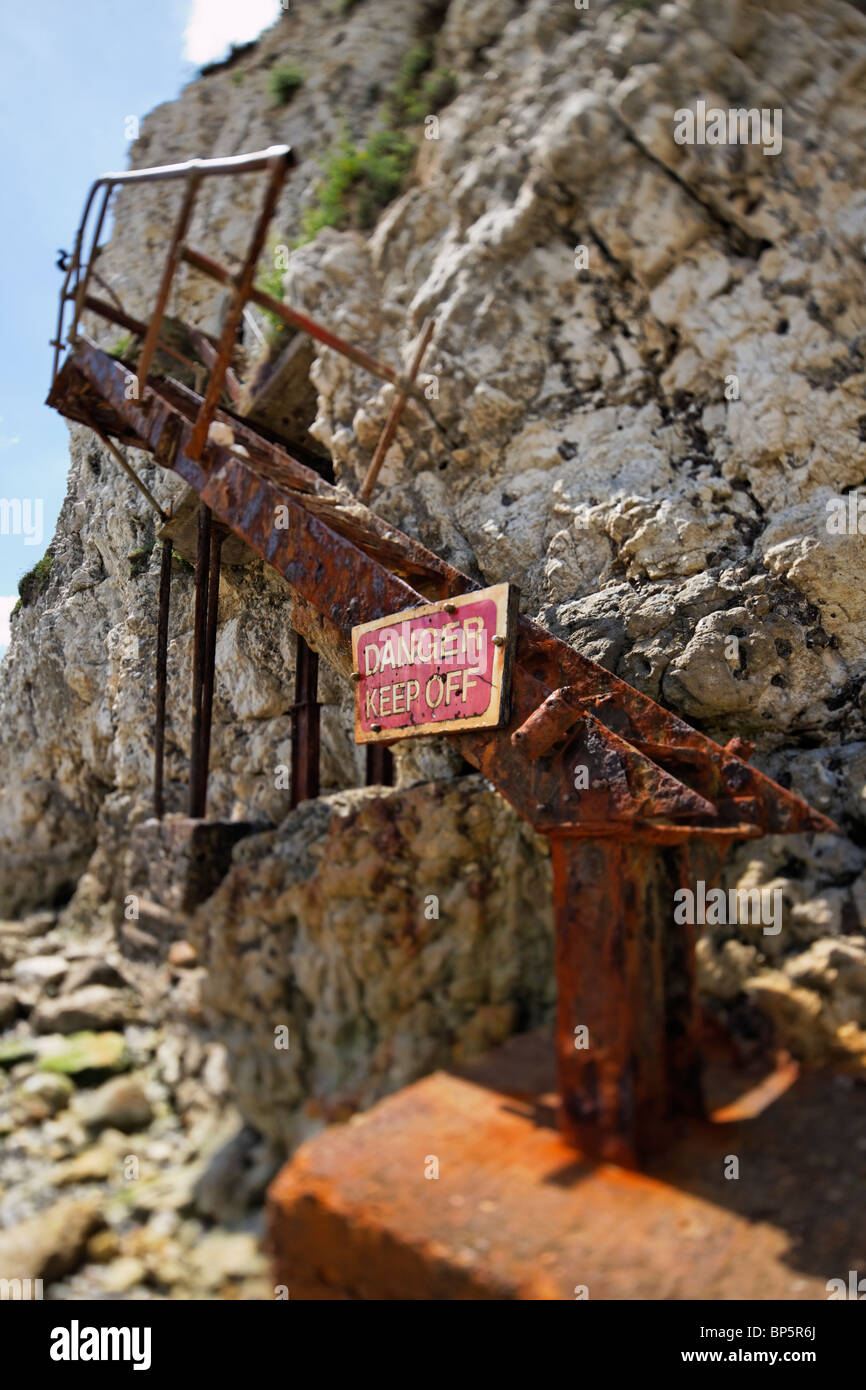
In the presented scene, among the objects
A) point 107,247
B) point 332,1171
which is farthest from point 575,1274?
point 107,247

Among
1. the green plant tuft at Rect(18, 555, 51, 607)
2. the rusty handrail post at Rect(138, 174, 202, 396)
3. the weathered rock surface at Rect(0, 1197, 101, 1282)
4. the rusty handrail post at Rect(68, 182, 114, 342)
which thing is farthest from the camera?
the green plant tuft at Rect(18, 555, 51, 607)

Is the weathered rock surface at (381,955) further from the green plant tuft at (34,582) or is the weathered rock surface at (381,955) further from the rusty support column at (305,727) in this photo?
the green plant tuft at (34,582)

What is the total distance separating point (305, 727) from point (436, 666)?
3577 millimetres

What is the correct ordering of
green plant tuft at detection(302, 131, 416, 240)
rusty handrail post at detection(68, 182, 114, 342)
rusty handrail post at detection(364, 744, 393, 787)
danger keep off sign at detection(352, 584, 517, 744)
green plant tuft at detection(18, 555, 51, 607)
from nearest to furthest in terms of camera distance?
danger keep off sign at detection(352, 584, 517, 744), rusty handrail post at detection(68, 182, 114, 342), rusty handrail post at detection(364, 744, 393, 787), green plant tuft at detection(302, 131, 416, 240), green plant tuft at detection(18, 555, 51, 607)

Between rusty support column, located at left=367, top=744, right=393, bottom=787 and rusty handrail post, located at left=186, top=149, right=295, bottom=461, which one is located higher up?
rusty handrail post, located at left=186, top=149, right=295, bottom=461

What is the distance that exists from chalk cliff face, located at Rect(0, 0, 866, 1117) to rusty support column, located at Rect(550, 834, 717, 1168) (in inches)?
28.7

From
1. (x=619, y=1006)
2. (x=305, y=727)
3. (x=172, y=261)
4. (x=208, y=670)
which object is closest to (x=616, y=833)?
(x=619, y=1006)

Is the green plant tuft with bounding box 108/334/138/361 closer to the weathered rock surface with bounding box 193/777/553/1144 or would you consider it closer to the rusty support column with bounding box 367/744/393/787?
the rusty support column with bounding box 367/744/393/787

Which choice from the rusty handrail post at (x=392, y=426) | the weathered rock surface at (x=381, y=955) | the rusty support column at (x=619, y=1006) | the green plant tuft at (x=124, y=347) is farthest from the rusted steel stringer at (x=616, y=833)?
the green plant tuft at (x=124, y=347)

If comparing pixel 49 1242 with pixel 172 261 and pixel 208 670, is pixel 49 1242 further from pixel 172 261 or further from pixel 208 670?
pixel 172 261

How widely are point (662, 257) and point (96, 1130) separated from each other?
8.04m

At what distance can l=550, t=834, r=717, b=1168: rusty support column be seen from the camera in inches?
131

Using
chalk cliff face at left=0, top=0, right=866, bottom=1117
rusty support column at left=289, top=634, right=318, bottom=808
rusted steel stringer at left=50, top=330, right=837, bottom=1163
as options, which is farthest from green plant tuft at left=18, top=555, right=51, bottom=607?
rusted steel stringer at left=50, top=330, right=837, bottom=1163

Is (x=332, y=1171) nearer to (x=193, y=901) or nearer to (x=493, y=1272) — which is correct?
(x=493, y=1272)
